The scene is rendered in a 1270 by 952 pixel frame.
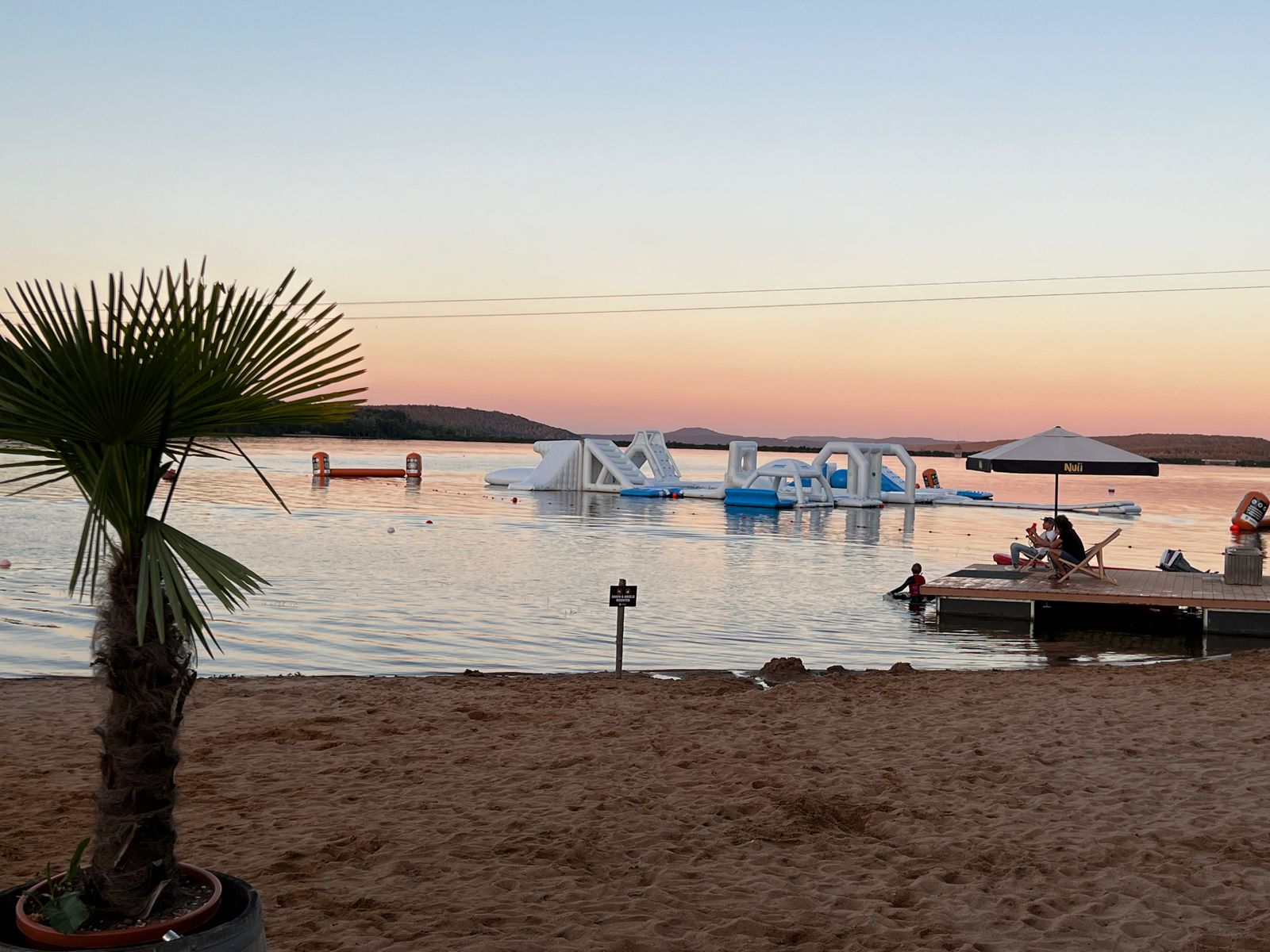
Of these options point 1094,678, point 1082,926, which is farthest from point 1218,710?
point 1082,926

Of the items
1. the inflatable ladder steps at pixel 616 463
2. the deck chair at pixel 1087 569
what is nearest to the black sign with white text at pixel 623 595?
the deck chair at pixel 1087 569

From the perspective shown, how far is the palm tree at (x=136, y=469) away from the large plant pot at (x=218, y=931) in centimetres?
18

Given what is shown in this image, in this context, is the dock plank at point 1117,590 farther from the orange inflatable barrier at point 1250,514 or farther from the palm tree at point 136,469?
the orange inflatable barrier at point 1250,514

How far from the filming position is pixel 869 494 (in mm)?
49312

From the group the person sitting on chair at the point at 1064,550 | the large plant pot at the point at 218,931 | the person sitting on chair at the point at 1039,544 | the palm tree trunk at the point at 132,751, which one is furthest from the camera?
the person sitting on chair at the point at 1039,544

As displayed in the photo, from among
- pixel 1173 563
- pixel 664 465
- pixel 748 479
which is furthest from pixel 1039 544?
pixel 664 465

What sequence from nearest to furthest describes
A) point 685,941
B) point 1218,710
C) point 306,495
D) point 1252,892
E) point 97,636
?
point 97,636
point 685,941
point 1252,892
point 1218,710
point 306,495

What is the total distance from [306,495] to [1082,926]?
45817 millimetres

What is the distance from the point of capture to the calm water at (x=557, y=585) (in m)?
13.2

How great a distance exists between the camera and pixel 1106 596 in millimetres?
15641

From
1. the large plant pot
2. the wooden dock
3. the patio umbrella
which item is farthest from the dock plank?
the large plant pot

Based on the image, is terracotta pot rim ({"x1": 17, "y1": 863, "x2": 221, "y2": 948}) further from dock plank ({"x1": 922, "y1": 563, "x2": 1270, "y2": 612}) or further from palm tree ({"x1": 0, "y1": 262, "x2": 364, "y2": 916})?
dock plank ({"x1": 922, "y1": 563, "x2": 1270, "y2": 612})

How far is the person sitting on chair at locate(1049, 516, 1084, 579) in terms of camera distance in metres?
16.9

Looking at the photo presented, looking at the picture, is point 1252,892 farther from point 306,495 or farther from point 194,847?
point 306,495
